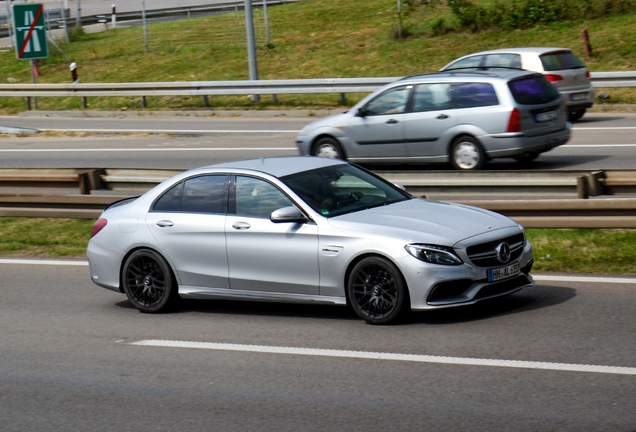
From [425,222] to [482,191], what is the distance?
4.04 meters

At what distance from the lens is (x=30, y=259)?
11773 mm

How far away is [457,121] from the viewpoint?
1447 centimetres

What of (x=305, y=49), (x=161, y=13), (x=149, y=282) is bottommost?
(x=149, y=282)

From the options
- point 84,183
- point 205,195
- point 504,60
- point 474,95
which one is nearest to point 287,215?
point 205,195

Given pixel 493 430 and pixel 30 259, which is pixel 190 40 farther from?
pixel 493 430

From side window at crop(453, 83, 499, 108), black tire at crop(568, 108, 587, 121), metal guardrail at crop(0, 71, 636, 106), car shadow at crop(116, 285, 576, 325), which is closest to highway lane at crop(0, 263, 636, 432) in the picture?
car shadow at crop(116, 285, 576, 325)

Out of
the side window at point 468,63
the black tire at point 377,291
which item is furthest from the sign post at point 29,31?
the black tire at point 377,291

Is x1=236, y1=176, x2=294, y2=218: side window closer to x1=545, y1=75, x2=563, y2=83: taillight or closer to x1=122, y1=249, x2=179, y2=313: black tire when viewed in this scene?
x1=122, y1=249, x2=179, y2=313: black tire

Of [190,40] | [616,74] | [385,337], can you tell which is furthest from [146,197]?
[190,40]

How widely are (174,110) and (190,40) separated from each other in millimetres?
7708

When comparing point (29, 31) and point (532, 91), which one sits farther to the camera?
point (29, 31)

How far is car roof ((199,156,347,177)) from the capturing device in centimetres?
862

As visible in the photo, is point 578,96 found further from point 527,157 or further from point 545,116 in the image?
point 545,116

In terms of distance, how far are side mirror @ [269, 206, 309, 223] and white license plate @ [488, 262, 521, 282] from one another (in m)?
1.64
